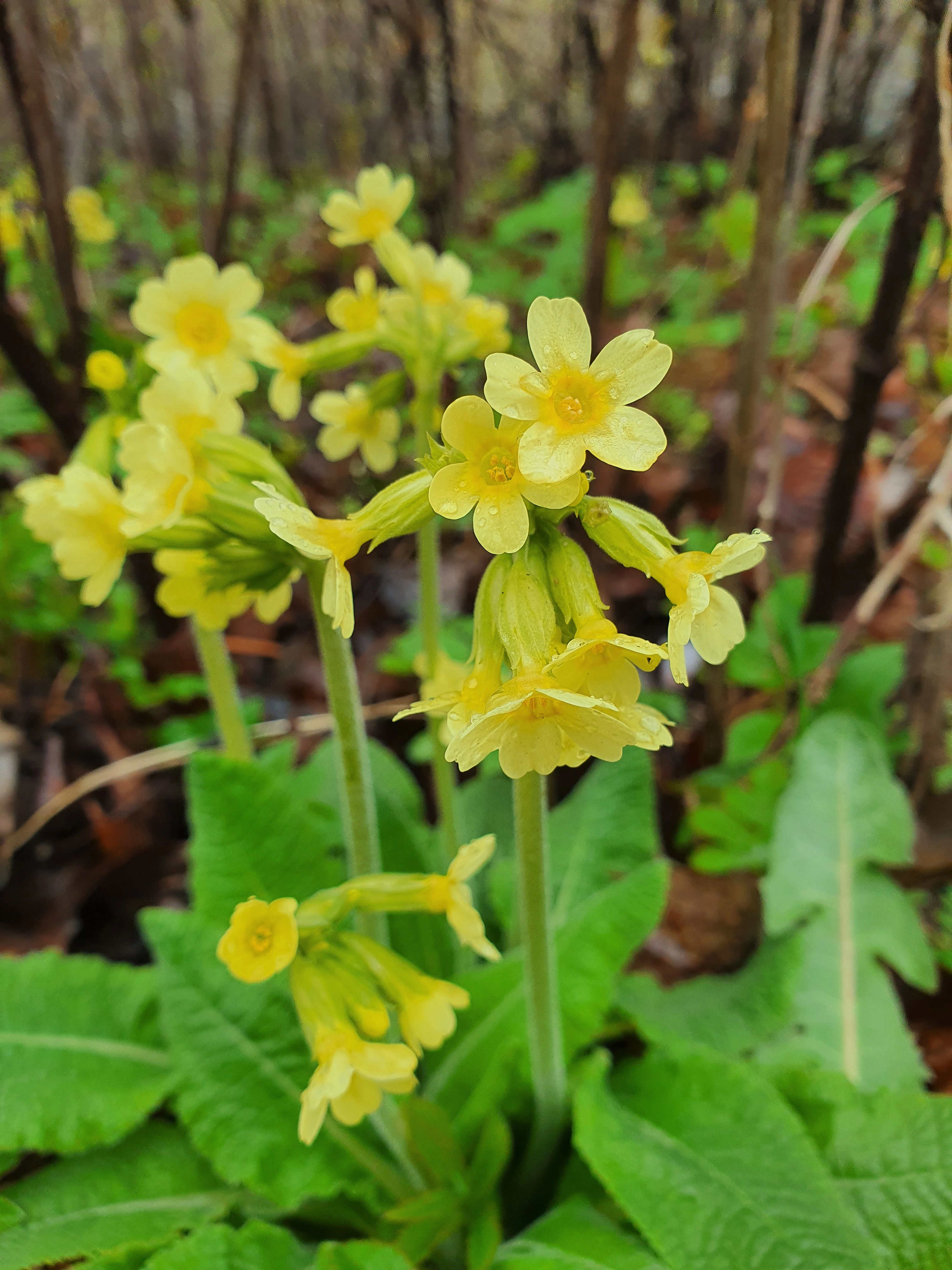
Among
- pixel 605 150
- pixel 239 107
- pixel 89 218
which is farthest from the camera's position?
pixel 89 218

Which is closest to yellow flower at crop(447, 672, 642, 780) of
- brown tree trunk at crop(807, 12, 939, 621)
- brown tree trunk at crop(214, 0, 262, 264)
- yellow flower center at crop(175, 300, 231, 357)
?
yellow flower center at crop(175, 300, 231, 357)

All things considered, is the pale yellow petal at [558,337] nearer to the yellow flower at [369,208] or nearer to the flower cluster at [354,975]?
the flower cluster at [354,975]

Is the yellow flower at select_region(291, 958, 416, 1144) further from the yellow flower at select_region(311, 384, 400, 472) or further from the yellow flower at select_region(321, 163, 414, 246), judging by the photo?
the yellow flower at select_region(321, 163, 414, 246)

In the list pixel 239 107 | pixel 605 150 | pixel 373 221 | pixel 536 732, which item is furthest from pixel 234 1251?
pixel 239 107

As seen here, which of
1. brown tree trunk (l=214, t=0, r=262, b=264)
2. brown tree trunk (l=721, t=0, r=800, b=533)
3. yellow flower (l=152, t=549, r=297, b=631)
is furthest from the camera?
brown tree trunk (l=214, t=0, r=262, b=264)

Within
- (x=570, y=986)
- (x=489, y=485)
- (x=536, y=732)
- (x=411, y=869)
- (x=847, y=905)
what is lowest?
(x=847, y=905)

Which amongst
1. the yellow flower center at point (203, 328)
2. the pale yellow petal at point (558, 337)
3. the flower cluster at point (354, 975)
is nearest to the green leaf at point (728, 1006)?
the flower cluster at point (354, 975)

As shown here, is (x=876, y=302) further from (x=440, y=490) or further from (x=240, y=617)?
(x=240, y=617)

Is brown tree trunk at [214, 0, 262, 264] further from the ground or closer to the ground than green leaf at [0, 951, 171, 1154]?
further from the ground

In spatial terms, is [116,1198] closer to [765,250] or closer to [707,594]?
[707,594]
